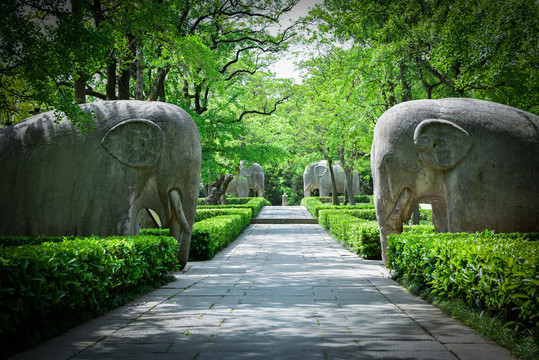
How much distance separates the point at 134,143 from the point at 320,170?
1177 inches

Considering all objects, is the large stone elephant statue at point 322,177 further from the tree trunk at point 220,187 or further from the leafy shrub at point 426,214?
the tree trunk at point 220,187

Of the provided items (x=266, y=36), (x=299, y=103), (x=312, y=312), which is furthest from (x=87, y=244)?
(x=299, y=103)

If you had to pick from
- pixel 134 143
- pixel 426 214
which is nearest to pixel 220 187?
pixel 426 214

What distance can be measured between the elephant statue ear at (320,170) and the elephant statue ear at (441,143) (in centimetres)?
2885

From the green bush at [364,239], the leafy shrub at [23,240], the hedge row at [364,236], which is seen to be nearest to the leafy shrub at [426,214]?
Result: the hedge row at [364,236]

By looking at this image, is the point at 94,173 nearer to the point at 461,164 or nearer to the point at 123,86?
the point at 123,86

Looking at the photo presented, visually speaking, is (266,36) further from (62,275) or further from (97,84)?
(62,275)

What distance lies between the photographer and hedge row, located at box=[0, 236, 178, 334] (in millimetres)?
3395

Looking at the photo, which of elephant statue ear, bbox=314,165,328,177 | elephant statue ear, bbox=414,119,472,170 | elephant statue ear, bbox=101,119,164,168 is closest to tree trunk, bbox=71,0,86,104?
elephant statue ear, bbox=101,119,164,168

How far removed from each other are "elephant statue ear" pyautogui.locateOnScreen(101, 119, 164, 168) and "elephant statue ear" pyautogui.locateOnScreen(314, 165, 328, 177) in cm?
2949

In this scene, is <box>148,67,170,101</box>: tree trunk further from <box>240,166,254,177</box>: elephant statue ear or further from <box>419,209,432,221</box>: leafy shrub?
<box>240,166,254,177</box>: elephant statue ear

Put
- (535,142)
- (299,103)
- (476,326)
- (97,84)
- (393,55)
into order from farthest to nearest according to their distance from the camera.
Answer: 1. (299,103)
2. (97,84)
3. (393,55)
4. (535,142)
5. (476,326)

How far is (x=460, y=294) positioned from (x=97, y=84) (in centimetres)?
1420

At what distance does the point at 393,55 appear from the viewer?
11.4m
